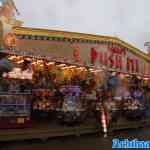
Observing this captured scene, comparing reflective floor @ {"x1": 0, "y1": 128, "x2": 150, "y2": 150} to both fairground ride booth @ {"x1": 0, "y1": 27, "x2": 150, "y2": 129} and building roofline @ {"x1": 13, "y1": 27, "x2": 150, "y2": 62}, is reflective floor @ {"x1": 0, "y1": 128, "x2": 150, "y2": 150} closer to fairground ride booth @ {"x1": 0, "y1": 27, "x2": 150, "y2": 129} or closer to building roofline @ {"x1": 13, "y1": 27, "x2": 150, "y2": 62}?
fairground ride booth @ {"x1": 0, "y1": 27, "x2": 150, "y2": 129}

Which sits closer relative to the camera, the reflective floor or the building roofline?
the reflective floor

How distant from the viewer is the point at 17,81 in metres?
21.5

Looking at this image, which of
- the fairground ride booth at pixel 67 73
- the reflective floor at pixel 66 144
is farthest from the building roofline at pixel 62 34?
the reflective floor at pixel 66 144

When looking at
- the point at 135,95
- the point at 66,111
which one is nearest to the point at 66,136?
the point at 66,111

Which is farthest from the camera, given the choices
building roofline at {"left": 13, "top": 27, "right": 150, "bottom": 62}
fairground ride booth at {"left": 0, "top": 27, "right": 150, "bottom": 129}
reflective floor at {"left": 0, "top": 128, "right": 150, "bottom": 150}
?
building roofline at {"left": 13, "top": 27, "right": 150, "bottom": 62}

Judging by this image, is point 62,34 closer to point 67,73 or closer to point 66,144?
point 67,73

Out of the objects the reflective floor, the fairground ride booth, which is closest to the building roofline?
the fairground ride booth

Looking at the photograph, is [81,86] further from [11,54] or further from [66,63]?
[11,54]

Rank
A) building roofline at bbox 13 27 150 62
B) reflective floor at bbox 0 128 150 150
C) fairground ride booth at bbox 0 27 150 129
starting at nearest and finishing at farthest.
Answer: reflective floor at bbox 0 128 150 150 < fairground ride booth at bbox 0 27 150 129 < building roofline at bbox 13 27 150 62

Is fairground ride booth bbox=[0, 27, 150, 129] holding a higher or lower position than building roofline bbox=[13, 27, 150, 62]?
lower

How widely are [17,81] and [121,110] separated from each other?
821 centimetres

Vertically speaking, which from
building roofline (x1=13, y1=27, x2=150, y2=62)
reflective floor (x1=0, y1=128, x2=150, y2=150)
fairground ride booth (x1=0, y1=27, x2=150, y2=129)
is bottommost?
reflective floor (x1=0, y1=128, x2=150, y2=150)

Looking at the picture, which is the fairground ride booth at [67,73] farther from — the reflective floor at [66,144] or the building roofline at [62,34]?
the reflective floor at [66,144]

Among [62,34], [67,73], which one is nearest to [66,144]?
[67,73]
